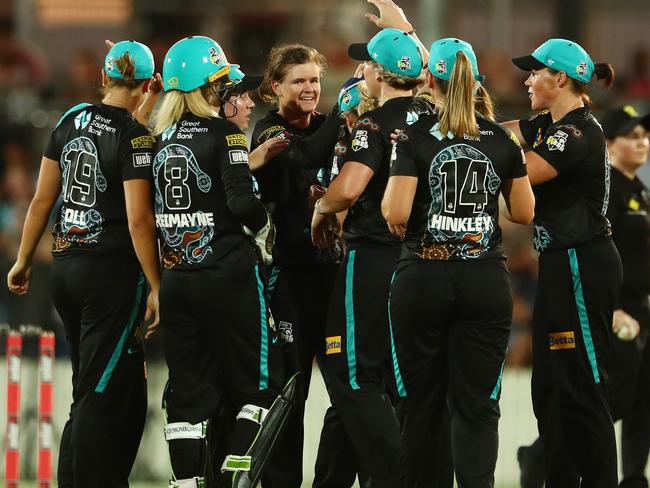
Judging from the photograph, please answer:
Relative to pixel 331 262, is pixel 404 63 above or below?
above

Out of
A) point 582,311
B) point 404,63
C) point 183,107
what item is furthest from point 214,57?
point 582,311

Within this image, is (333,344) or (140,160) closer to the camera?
(140,160)

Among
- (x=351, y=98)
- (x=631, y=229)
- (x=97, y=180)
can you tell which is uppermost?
(x=351, y=98)

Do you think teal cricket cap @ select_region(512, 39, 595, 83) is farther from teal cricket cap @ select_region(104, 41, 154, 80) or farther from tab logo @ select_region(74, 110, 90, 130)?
tab logo @ select_region(74, 110, 90, 130)

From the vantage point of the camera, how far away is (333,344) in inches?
242

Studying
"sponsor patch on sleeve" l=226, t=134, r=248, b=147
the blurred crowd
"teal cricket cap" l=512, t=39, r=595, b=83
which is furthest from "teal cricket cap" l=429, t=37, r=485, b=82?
the blurred crowd

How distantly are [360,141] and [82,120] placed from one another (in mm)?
1359

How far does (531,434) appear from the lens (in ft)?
30.2

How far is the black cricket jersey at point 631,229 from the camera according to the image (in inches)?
289

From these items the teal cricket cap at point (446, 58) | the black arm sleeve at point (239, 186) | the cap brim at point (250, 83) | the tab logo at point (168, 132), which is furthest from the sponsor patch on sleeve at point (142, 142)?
the teal cricket cap at point (446, 58)

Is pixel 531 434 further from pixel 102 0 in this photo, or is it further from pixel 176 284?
pixel 102 0

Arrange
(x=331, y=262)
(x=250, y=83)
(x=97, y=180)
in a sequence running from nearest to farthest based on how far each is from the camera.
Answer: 1. (x=97, y=180)
2. (x=250, y=83)
3. (x=331, y=262)

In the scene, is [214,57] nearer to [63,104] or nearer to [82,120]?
[82,120]

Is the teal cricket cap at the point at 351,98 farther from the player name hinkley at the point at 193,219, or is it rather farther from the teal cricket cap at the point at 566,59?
the player name hinkley at the point at 193,219
